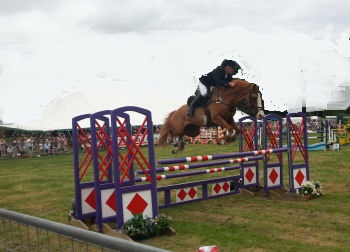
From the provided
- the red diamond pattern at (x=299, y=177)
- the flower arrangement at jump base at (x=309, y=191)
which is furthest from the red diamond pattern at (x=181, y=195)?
the red diamond pattern at (x=299, y=177)

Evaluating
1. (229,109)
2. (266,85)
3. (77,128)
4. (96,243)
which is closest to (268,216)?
(229,109)

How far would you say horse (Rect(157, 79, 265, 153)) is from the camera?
7977mm

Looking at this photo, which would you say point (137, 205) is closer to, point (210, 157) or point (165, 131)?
point (210, 157)

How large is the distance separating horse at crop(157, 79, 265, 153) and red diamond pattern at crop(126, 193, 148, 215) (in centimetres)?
233

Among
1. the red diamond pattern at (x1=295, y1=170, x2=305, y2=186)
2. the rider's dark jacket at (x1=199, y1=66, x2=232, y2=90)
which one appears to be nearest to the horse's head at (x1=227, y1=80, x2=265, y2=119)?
the rider's dark jacket at (x1=199, y1=66, x2=232, y2=90)

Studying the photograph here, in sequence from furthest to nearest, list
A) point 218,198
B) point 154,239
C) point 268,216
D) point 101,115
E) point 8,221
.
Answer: point 218,198 < point 268,216 < point 101,115 < point 154,239 < point 8,221

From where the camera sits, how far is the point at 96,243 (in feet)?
7.61

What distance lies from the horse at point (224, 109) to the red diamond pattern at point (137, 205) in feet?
7.66

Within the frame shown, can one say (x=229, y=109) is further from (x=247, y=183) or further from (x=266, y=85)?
(x=247, y=183)

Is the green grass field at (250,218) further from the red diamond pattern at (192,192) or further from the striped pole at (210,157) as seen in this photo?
the striped pole at (210,157)

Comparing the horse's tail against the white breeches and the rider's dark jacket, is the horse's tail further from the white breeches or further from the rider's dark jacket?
the rider's dark jacket

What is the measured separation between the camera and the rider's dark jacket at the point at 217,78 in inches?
319

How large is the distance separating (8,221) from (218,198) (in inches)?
259

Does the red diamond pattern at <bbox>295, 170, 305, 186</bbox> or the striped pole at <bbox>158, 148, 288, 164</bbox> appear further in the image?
the red diamond pattern at <bbox>295, 170, 305, 186</bbox>
